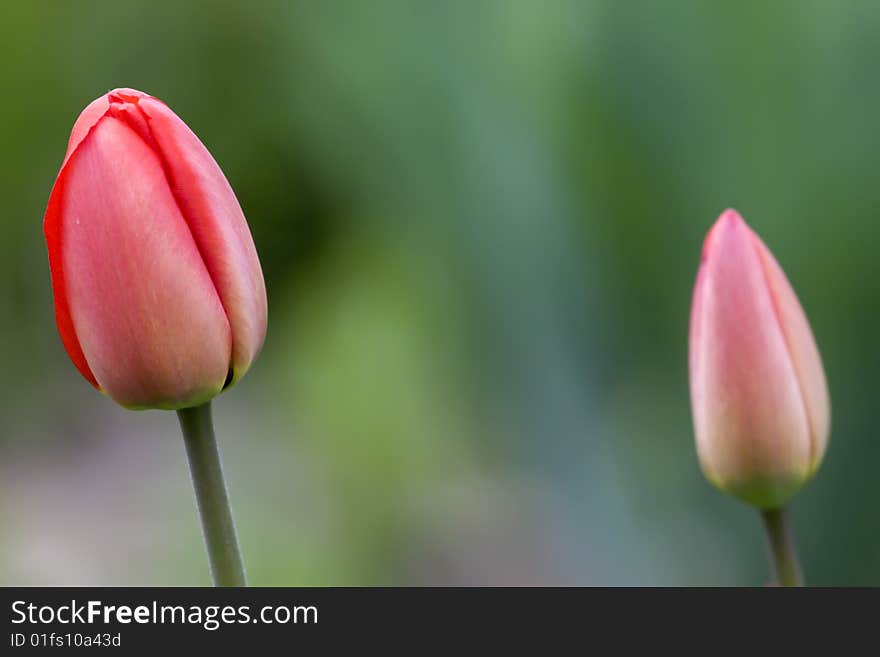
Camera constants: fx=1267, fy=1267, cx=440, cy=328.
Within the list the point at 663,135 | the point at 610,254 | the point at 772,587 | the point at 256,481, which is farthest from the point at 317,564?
the point at 772,587

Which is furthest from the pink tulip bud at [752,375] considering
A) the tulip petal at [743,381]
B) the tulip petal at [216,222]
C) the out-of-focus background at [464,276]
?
the out-of-focus background at [464,276]

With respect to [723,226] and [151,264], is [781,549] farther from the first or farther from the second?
[151,264]

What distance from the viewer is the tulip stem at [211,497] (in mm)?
351

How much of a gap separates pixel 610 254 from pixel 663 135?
0.40 ft

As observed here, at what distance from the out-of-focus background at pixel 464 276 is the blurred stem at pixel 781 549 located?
66 cm

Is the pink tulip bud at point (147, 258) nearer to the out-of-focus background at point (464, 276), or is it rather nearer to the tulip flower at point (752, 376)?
the tulip flower at point (752, 376)

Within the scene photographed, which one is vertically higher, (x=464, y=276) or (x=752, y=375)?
(x=464, y=276)

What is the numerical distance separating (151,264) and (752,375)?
0.64 ft

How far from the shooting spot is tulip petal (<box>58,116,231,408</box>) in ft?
1.12

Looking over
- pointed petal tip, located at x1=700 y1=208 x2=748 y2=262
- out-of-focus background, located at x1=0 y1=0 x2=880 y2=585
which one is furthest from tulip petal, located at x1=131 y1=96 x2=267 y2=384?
out-of-focus background, located at x1=0 y1=0 x2=880 y2=585

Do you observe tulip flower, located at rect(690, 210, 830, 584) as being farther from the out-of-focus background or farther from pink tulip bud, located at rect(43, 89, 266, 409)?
the out-of-focus background

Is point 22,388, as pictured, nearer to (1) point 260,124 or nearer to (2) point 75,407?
(2) point 75,407

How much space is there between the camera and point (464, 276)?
1.37 metres
